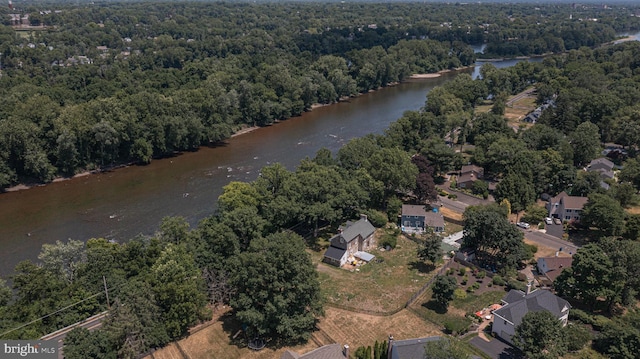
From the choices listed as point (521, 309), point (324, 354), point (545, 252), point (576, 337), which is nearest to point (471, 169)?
point (545, 252)

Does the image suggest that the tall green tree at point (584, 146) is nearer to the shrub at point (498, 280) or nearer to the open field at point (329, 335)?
the shrub at point (498, 280)

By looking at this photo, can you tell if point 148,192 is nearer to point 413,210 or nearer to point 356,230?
point 356,230

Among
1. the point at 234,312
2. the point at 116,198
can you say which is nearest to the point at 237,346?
the point at 234,312

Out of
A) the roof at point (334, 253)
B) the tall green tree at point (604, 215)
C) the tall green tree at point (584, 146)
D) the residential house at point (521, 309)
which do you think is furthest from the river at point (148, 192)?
the tall green tree at point (604, 215)

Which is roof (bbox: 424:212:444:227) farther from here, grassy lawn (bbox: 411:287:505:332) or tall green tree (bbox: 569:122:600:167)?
tall green tree (bbox: 569:122:600:167)

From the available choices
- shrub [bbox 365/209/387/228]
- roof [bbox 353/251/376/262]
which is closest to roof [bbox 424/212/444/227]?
shrub [bbox 365/209/387/228]

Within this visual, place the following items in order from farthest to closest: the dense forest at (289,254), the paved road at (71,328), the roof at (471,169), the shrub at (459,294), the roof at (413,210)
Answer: the roof at (471,169)
the roof at (413,210)
the shrub at (459,294)
the dense forest at (289,254)
the paved road at (71,328)

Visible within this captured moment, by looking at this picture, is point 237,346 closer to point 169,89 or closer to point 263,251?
point 263,251
